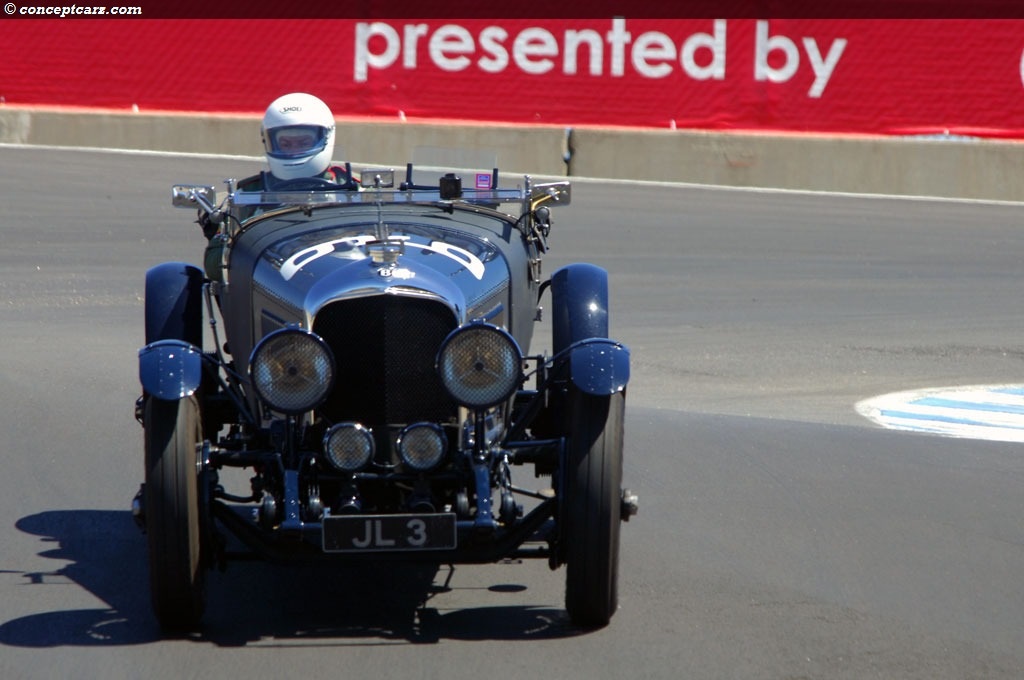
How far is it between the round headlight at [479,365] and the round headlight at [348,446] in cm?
31

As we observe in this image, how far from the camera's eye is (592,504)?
5215 mm

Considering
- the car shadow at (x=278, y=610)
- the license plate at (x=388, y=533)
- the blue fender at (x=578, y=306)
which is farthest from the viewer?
the blue fender at (x=578, y=306)

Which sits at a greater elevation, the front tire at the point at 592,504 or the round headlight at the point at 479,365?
the round headlight at the point at 479,365

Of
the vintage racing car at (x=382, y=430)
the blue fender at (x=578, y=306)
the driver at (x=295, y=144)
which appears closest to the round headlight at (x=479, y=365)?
the vintage racing car at (x=382, y=430)

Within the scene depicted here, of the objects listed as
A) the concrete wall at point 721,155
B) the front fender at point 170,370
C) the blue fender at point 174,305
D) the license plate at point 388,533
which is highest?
the concrete wall at point 721,155

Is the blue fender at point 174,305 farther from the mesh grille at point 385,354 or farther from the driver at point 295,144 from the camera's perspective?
the mesh grille at point 385,354

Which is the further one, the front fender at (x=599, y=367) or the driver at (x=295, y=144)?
the driver at (x=295, y=144)

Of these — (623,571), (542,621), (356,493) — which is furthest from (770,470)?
(356,493)

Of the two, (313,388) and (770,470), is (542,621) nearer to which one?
(313,388)

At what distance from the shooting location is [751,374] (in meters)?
11.1

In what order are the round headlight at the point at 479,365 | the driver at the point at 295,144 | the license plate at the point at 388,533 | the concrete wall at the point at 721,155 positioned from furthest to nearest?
the concrete wall at the point at 721,155 < the driver at the point at 295,144 < the round headlight at the point at 479,365 < the license plate at the point at 388,533

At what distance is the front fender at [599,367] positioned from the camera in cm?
529

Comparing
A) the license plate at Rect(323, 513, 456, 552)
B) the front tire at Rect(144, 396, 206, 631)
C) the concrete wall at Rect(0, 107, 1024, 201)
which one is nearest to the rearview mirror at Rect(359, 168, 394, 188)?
the front tire at Rect(144, 396, 206, 631)

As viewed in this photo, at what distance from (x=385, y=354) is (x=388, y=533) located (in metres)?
0.63
